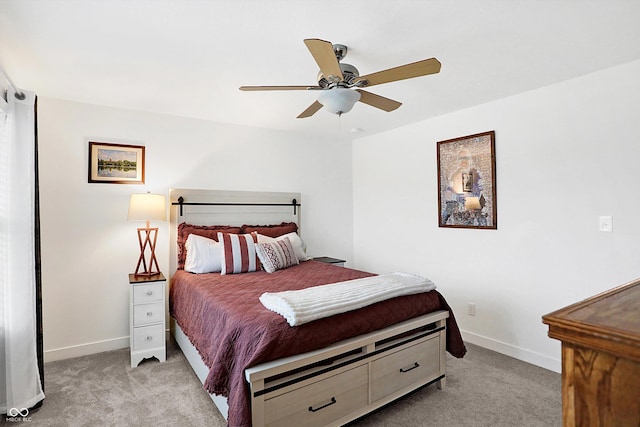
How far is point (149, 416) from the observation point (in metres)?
Answer: 2.17

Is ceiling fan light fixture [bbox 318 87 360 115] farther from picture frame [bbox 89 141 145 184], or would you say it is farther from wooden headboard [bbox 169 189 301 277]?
picture frame [bbox 89 141 145 184]

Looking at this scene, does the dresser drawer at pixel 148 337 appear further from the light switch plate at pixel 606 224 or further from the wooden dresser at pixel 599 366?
the light switch plate at pixel 606 224

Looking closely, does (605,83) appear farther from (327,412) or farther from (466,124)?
(327,412)

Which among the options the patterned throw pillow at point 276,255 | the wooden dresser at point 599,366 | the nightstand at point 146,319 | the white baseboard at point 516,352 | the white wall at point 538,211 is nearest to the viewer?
the wooden dresser at point 599,366

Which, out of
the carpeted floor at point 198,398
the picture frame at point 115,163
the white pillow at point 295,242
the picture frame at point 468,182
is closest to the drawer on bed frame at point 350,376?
the carpeted floor at point 198,398

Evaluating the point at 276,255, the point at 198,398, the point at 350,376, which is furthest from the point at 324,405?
the point at 276,255

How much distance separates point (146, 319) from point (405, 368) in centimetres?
218

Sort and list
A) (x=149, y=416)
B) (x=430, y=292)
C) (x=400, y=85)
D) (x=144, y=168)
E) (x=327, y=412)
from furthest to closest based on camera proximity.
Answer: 1. (x=144, y=168)
2. (x=400, y=85)
3. (x=430, y=292)
4. (x=149, y=416)
5. (x=327, y=412)

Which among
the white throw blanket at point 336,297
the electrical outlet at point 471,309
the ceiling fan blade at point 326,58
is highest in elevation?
the ceiling fan blade at point 326,58

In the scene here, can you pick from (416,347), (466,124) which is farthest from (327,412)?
(466,124)

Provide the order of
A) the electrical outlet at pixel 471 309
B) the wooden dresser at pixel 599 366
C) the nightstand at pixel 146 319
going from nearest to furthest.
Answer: the wooden dresser at pixel 599 366 → the nightstand at pixel 146 319 → the electrical outlet at pixel 471 309

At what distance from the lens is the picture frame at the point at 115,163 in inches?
126

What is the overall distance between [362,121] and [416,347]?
2.53 meters

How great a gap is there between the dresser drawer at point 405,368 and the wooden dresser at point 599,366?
157 cm
